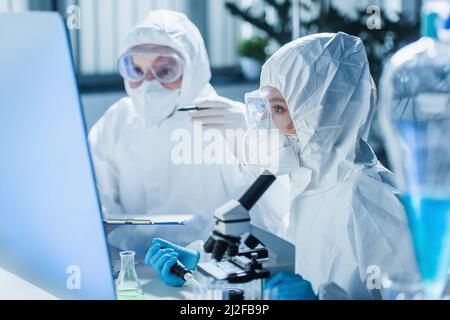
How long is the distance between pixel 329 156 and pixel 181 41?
820 millimetres

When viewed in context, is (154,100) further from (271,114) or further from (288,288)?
(288,288)

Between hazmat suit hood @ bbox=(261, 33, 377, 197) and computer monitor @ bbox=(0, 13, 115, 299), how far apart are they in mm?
629

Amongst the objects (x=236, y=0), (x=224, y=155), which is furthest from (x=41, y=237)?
(x=236, y=0)

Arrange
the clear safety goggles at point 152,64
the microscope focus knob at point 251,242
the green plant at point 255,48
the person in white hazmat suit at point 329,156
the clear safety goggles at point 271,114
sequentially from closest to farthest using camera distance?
the microscope focus knob at point 251,242 < the person in white hazmat suit at point 329,156 < the clear safety goggles at point 271,114 < the clear safety goggles at point 152,64 < the green plant at point 255,48

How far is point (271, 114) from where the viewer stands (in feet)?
5.08

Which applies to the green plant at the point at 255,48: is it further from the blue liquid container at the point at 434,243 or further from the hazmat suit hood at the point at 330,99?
the blue liquid container at the point at 434,243

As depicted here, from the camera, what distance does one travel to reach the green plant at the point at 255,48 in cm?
410

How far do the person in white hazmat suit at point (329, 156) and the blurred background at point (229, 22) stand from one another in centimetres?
179

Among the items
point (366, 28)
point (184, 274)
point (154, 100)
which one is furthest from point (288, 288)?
point (366, 28)

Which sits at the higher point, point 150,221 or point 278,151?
point 278,151

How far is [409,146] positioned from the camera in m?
1.11

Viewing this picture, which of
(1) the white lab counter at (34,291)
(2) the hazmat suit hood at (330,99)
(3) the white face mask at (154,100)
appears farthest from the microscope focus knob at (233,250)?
(3) the white face mask at (154,100)

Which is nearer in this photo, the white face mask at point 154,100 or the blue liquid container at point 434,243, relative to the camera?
the blue liquid container at point 434,243

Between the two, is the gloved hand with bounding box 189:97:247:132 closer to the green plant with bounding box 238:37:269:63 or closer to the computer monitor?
the computer monitor
